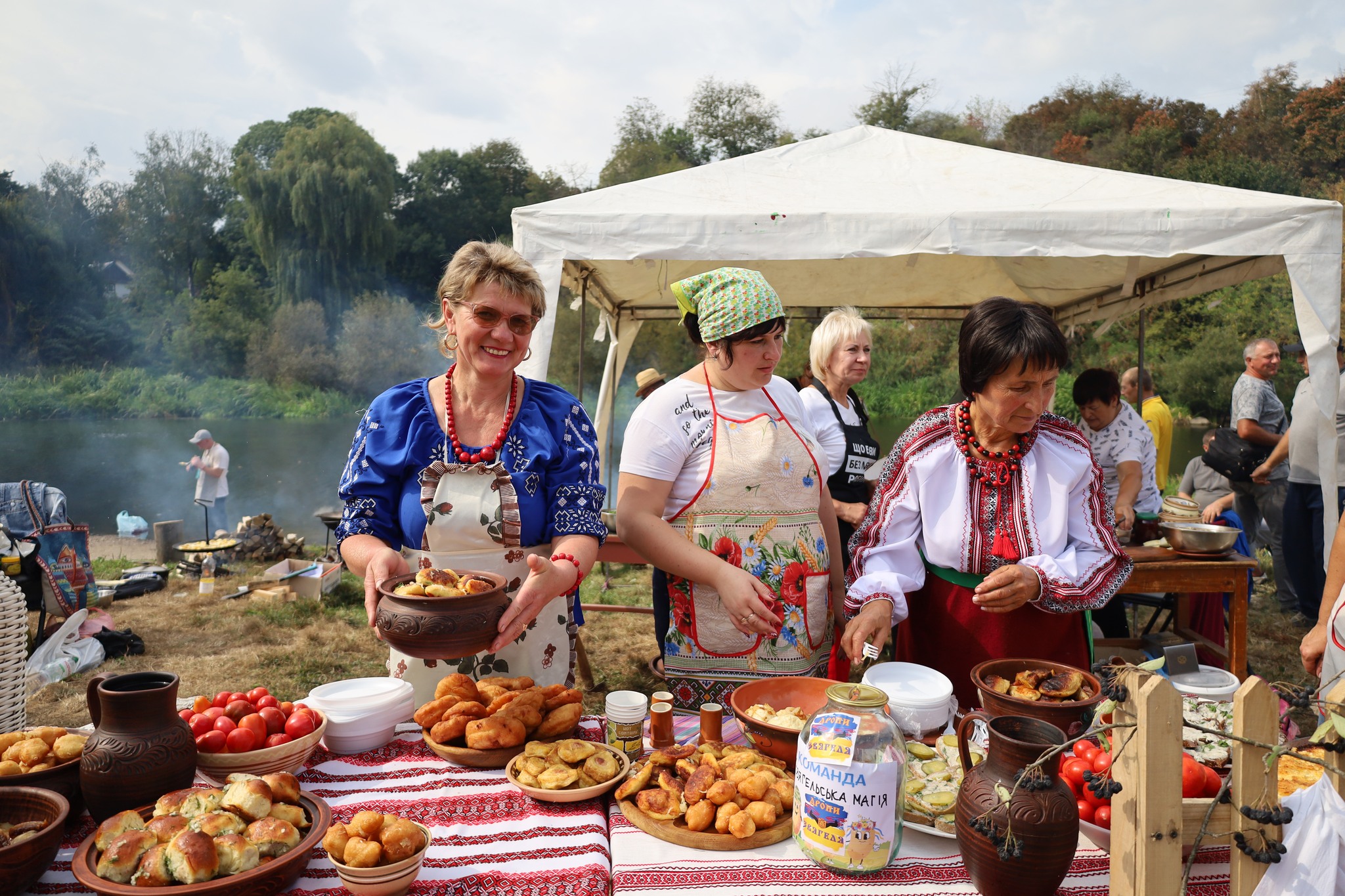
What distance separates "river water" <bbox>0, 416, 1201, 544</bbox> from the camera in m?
16.6

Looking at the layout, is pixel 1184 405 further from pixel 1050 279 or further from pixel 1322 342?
pixel 1322 342

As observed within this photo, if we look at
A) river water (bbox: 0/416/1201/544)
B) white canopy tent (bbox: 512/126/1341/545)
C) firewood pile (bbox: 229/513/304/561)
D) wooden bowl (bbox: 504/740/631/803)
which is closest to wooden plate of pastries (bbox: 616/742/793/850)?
wooden bowl (bbox: 504/740/631/803)

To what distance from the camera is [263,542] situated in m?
9.53

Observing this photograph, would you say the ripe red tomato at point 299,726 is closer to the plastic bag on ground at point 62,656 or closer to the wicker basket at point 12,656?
the wicker basket at point 12,656

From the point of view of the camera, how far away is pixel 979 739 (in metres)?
1.54

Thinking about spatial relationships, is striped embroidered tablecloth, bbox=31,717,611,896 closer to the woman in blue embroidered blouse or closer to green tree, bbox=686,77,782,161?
the woman in blue embroidered blouse

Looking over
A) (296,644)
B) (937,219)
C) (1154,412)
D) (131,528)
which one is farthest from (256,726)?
(131,528)

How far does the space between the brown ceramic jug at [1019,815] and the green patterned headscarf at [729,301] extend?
1.23 m

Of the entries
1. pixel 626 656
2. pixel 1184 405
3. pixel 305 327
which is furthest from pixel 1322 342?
pixel 305 327

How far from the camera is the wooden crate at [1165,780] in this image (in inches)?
38.2

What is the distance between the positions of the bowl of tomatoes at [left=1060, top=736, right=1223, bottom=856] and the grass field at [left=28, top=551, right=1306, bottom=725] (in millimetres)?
3414

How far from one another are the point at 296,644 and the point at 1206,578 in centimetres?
618

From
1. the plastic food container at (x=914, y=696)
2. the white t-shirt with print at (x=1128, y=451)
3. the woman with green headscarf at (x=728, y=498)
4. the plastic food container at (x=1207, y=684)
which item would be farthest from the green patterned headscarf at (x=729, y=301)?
the white t-shirt with print at (x=1128, y=451)

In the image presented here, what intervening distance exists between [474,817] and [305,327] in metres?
33.7
